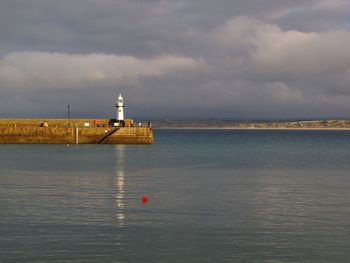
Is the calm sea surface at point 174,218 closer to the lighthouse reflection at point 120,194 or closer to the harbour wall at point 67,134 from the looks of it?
the lighthouse reflection at point 120,194

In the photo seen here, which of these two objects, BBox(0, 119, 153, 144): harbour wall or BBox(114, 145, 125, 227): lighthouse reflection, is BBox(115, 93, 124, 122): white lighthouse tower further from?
BBox(114, 145, 125, 227): lighthouse reflection

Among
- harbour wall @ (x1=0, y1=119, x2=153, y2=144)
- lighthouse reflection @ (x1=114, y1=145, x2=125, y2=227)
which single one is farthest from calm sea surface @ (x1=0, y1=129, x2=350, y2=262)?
harbour wall @ (x1=0, y1=119, x2=153, y2=144)

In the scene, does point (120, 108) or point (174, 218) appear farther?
point (120, 108)

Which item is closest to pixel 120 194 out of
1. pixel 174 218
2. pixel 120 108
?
pixel 174 218

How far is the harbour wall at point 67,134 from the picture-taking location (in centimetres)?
8844

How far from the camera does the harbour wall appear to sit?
3482 inches

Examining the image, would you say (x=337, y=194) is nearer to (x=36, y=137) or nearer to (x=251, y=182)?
(x=251, y=182)

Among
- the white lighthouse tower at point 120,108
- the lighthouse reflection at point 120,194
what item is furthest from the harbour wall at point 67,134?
the lighthouse reflection at point 120,194

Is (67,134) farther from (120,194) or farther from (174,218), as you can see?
(174,218)

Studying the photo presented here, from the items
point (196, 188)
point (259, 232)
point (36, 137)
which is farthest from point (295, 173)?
point (36, 137)

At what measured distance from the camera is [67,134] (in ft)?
295

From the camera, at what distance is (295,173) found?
48094 mm

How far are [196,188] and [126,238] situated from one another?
15229mm

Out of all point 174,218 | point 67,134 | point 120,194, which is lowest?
point 174,218
